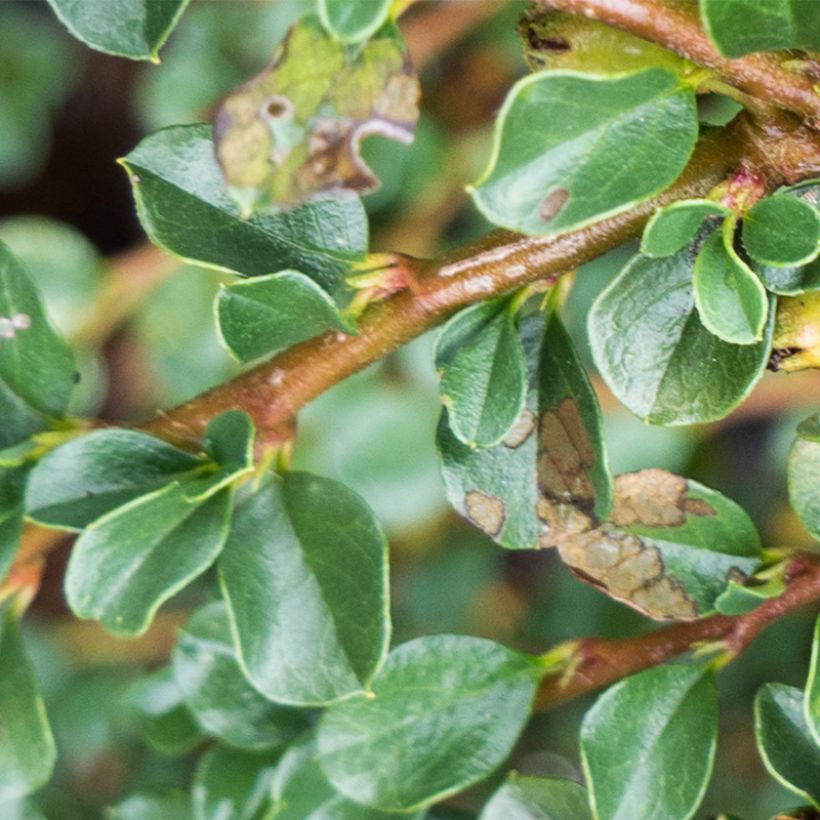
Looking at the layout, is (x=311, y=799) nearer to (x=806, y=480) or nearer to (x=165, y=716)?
(x=165, y=716)

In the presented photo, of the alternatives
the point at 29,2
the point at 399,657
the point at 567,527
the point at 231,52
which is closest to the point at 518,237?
the point at 567,527

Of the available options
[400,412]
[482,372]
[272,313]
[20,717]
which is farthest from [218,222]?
[400,412]

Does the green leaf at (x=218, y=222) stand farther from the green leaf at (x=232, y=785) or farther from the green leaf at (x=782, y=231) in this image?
the green leaf at (x=232, y=785)

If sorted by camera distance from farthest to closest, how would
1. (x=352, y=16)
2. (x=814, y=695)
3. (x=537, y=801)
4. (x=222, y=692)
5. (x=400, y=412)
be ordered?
1. (x=400, y=412)
2. (x=222, y=692)
3. (x=537, y=801)
4. (x=814, y=695)
5. (x=352, y=16)

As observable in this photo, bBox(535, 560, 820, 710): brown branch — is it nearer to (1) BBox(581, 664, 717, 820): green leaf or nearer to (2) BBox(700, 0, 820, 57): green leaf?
(1) BBox(581, 664, 717, 820): green leaf

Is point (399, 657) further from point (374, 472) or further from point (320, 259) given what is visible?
point (374, 472)
